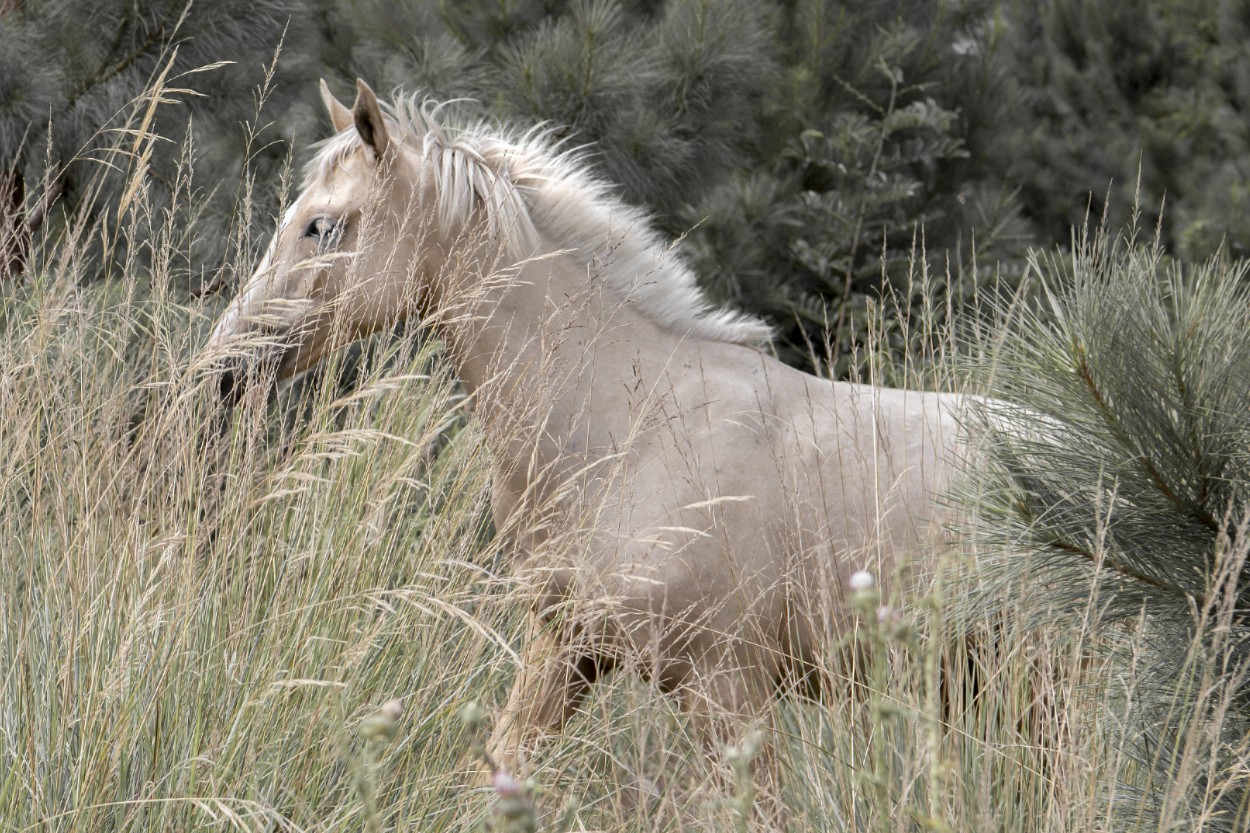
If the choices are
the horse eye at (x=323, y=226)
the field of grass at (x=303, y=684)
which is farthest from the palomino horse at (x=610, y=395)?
the field of grass at (x=303, y=684)

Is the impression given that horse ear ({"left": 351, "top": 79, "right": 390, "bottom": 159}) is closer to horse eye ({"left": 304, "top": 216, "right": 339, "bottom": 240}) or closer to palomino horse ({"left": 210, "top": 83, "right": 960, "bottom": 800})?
palomino horse ({"left": 210, "top": 83, "right": 960, "bottom": 800})

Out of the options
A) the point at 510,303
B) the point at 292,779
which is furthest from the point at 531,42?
the point at 292,779

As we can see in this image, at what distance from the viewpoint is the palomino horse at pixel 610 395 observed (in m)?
2.48

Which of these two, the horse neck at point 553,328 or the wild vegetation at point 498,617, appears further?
the horse neck at point 553,328

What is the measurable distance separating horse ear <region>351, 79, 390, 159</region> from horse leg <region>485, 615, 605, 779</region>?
1025 millimetres

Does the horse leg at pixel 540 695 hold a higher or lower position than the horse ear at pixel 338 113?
lower

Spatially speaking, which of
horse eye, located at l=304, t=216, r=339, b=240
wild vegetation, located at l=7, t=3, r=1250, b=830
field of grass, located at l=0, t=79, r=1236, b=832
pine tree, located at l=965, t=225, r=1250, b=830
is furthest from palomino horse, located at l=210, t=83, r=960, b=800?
pine tree, located at l=965, t=225, r=1250, b=830

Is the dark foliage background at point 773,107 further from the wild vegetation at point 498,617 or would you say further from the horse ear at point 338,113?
the wild vegetation at point 498,617

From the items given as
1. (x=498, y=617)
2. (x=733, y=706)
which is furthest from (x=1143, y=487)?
(x=498, y=617)

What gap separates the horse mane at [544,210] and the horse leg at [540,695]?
2.54ft

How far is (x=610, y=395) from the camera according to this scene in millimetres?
2785

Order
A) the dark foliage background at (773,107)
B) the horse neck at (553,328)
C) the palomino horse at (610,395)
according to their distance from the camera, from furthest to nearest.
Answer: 1. the dark foliage background at (773,107)
2. the horse neck at (553,328)
3. the palomino horse at (610,395)

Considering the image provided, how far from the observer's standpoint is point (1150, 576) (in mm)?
1746

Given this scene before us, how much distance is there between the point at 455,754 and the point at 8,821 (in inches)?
27.5
